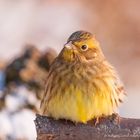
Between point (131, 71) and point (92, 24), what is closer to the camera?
point (131, 71)

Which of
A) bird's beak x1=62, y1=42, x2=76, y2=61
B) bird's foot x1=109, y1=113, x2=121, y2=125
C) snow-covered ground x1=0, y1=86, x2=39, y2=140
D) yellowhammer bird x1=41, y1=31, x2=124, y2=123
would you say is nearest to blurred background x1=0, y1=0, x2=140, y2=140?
snow-covered ground x1=0, y1=86, x2=39, y2=140

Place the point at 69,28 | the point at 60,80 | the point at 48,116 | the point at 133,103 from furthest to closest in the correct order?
the point at 69,28
the point at 133,103
the point at 60,80
the point at 48,116

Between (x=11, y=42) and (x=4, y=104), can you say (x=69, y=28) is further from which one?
(x=4, y=104)

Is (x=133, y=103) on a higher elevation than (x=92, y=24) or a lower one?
lower

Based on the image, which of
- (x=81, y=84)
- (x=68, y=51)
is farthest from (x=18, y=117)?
(x=68, y=51)

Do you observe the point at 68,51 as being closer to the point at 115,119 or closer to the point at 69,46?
the point at 69,46

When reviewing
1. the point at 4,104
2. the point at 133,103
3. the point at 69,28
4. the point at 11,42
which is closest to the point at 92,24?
the point at 69,28

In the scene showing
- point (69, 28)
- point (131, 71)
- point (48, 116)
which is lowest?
point (48, 116)

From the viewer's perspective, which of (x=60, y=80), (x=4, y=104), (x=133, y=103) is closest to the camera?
(x=60, y=80)
